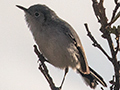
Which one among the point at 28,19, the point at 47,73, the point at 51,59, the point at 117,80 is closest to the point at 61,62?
the point at 51,59

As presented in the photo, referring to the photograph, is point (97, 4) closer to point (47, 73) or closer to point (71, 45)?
point (47, 73)

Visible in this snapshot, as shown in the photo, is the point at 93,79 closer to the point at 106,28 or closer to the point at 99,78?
the point at 99,78

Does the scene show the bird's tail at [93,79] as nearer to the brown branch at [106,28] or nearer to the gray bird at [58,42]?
the gray bird at [58,42]

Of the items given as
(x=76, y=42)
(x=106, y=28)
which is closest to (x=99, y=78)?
(x=76, y=42)

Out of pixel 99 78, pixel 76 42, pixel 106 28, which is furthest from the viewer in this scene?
pixel 76 42

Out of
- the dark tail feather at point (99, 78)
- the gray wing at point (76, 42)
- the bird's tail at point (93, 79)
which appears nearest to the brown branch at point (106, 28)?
the dark tail feather at point (99, 78)

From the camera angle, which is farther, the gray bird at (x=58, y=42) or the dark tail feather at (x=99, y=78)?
the gray bird at (x=58, y=42)

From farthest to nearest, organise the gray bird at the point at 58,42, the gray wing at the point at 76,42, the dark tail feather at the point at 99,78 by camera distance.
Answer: the gray wing at the point at 76,42 < the gray bird at the point at 58,42 < the dark tail feather at the point at 99,78

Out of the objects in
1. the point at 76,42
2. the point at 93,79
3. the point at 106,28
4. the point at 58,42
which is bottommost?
the point at 93,79
